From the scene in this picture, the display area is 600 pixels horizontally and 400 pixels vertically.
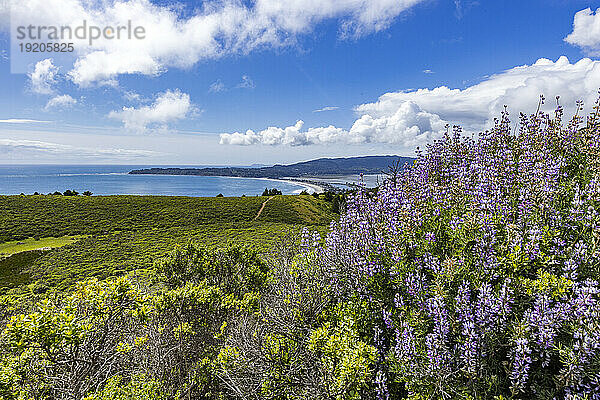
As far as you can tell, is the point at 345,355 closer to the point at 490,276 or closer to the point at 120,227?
the point at 490,276

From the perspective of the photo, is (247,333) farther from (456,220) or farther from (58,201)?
(58,201)

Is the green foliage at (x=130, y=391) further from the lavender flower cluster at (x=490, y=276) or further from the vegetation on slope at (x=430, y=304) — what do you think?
the lavender flower cluster at (x=490, y=276)

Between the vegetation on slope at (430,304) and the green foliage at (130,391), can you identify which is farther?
the green foliage at (130,391)

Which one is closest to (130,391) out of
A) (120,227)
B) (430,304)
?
(430,304)

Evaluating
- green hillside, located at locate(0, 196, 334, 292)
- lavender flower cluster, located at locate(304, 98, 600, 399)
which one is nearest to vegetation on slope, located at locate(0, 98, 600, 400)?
lavender flower cluster, located at locate(304, 98, 600, 399)

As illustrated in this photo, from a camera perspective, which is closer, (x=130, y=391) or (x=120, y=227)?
(x=130, y=391)

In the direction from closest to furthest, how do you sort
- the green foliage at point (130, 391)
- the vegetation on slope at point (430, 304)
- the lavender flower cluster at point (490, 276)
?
the lavender flower cluster at point (490, 276) < the vegetation on slope at point (430, 304) < the green foliage at point (130, 391)

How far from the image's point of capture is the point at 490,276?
3818 mm

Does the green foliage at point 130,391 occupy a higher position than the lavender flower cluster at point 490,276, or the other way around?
the lavender flower cluster at point 490,276

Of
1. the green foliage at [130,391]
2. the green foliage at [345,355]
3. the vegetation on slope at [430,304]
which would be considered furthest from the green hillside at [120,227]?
the green foliage at [345,355]

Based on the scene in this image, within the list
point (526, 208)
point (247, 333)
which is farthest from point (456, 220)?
point (247, 333)

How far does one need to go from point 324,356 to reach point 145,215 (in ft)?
286

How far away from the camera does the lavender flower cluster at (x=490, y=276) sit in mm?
3311

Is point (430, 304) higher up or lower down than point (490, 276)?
Result: lower down
